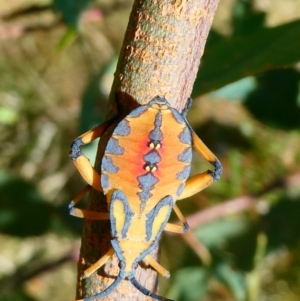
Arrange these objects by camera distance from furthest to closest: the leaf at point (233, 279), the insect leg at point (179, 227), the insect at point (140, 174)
Answer: 1. the leaf at point (233, 279)
2. the insect leg at point (179, 227)
3. the insect at point (140, 174)

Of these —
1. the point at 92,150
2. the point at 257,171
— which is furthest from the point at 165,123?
the point at 257,171

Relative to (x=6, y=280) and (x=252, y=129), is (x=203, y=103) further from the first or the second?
(x=6, y=280)

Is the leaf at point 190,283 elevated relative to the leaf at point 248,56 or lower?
lower

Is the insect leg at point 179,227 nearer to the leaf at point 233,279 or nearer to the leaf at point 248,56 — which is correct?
the leaf at point 248,56

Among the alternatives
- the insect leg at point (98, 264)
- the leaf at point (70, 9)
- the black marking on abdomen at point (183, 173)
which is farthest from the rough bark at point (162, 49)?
the leaf at point (70, 9)

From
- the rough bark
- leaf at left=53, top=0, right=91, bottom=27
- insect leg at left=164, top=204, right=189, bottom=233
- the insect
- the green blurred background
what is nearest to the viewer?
the rough bark

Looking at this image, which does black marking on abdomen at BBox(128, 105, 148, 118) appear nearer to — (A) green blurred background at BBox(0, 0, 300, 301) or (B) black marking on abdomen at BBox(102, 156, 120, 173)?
(B) black marking on abdomen at BBox(102, 156, 120, 173)

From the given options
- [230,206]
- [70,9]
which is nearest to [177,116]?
[70,9]

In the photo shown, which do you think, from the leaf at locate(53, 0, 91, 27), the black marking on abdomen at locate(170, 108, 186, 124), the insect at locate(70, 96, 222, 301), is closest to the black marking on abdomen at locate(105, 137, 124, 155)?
the insect at locate(70, 96, 222, 301)
